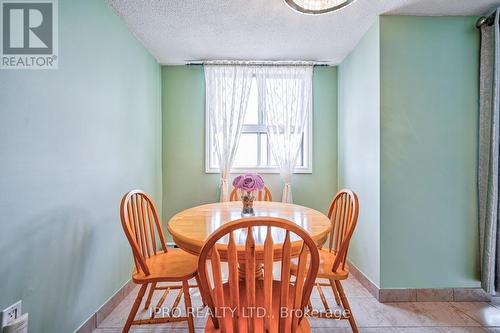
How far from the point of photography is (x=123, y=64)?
82.1 inches

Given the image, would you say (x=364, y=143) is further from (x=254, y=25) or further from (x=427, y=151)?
(x=254, y=25)

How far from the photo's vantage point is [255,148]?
3080 mm

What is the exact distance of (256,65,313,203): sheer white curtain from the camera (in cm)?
290

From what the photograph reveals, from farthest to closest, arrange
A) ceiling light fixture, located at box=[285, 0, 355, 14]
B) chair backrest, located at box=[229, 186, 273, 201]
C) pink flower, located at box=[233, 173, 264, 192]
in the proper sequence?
chair backrest, located at box=[229, 186, 273, 201]
pink flower, located at box=[233, 173, 264, 192]
ceiling light fixture, located at box=[285, 0, 355, 14]

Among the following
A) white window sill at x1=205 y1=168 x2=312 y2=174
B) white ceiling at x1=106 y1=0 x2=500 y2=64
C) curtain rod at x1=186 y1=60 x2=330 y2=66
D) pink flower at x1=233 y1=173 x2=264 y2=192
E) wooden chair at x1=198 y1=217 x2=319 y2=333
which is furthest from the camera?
white window sill at x1=205 y1=168 x2=312 y2=174

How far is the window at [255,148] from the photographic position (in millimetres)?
3004

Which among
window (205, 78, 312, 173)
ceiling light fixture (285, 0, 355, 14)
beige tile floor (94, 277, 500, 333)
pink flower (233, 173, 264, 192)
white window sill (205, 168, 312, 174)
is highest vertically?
ceiling light fixture (285, 0, 355, 14)

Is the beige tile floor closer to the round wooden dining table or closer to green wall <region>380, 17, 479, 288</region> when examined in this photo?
green wall <region>380, 17, 479, 288</region>

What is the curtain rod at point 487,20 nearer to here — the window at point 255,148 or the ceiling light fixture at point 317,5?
the ceiling light fixture at point 317,5

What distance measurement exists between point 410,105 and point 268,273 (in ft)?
6.45

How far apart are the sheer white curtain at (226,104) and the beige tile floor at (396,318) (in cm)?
156

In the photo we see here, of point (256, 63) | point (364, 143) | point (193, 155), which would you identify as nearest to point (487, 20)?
point (364, 143)

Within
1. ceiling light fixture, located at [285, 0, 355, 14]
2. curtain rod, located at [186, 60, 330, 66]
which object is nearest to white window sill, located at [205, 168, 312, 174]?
curtain rod, located at [186, 60, 330, 66]

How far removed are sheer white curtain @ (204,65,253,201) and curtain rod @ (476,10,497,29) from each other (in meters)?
2.14
